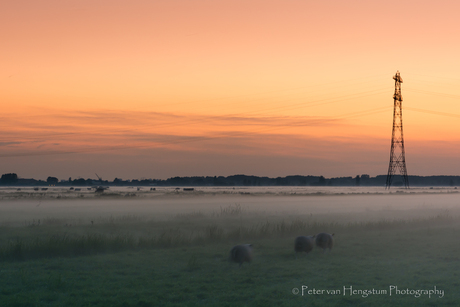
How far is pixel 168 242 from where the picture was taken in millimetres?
26031

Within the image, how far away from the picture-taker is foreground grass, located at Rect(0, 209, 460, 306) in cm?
1335

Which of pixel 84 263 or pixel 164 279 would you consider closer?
pixel 164 279

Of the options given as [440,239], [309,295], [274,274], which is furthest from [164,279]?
[440,239]

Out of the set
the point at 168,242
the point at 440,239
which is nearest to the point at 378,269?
the point at 440,239

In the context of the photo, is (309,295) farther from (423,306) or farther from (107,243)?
(107,243)

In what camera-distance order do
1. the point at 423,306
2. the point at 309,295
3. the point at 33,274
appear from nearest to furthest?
the point at 423,306, the point at 309,295, the point at 33,274

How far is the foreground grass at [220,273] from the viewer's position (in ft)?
43.8

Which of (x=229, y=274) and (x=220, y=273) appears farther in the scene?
(x=220, y=273)

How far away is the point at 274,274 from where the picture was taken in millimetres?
16875

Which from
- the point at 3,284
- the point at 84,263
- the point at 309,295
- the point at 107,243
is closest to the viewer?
the point at 309,295

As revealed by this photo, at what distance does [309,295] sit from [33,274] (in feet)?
33.4

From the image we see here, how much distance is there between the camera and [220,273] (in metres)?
17.0

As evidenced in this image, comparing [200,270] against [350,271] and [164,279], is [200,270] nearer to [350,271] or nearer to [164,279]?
[164,279]

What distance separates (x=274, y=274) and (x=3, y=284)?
30.9ft
